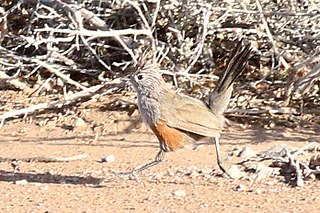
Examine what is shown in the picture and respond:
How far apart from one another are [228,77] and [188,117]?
1.65 feet

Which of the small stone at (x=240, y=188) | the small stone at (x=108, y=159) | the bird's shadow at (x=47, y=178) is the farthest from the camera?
the small stone at (x=108, y=159)

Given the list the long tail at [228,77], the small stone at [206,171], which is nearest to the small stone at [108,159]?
the small stone at [206,171]

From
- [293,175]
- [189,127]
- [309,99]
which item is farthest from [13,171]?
[309,99]

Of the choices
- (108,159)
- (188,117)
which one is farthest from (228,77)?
(108,159)

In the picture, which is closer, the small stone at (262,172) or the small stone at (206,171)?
the small stone at (262,172)

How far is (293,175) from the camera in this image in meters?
6.23

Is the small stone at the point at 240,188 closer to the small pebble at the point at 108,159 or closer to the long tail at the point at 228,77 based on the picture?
the long tail at the point at 228,77

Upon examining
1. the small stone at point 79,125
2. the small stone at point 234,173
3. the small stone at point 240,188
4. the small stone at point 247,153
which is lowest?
the small stone at point 79,125

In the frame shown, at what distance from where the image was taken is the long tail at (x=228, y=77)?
633 cm

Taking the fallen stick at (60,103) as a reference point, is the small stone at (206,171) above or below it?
above

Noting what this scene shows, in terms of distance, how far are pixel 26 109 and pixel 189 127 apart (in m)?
2.35

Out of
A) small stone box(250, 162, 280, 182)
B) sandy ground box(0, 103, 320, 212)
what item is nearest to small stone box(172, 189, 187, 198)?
sandy ground box(0, 103, 320, 212)

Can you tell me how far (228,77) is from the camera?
639cm

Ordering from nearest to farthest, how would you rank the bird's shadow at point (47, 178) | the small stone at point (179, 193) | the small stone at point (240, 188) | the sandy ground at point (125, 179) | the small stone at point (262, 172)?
the sandy ground at point (125, 179) → the small stone at point (179, 193) → the small stone at point (240, 188) → the small stone at point (262, 172) → the bird's shadow at point (47, 178)
